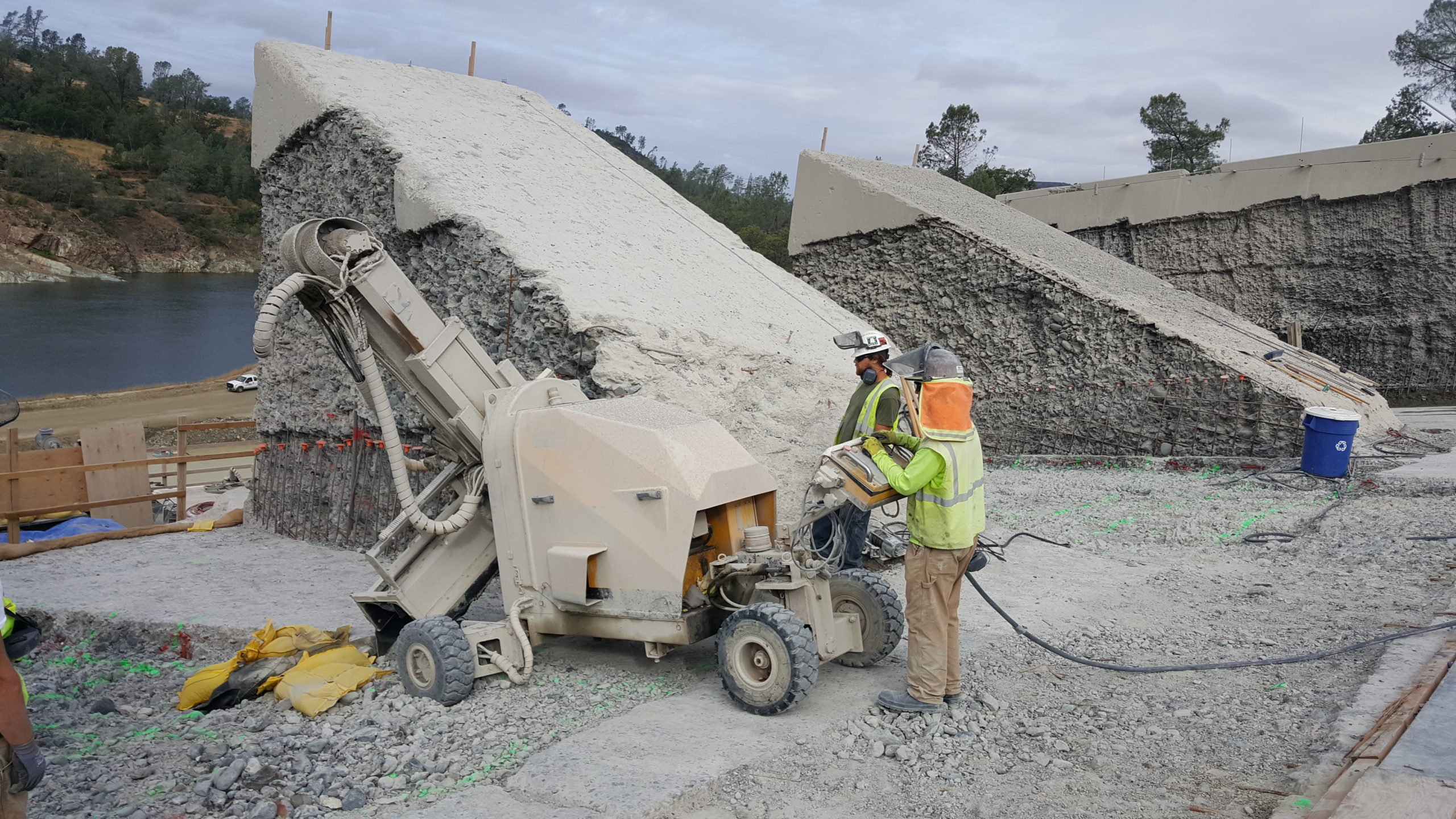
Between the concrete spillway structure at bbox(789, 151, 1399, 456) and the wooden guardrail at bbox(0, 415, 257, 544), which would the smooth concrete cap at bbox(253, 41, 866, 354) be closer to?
the concrete spillway structure at bbox(789, 151, 1399, 456)

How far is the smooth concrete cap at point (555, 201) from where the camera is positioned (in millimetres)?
8344

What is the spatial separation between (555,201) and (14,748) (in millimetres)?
7259

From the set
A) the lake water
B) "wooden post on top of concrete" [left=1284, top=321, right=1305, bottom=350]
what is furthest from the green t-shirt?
the lake water

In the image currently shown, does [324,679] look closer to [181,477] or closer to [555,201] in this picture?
[555,201]

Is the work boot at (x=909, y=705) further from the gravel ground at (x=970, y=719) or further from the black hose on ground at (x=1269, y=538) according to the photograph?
the black hose on ground at (x=1269, y=538)

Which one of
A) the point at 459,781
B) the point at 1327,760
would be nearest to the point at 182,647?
the point at 459,781

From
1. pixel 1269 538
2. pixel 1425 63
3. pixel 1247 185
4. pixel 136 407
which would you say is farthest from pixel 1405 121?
pixel 136 407

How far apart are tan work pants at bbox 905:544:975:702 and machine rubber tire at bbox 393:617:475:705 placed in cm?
222

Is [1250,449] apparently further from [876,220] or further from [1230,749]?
[1230,749]

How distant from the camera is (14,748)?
3002mm

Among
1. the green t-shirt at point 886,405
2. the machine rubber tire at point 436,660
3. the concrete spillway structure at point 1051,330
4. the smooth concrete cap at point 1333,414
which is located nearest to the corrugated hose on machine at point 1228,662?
the green t-shirt at point 886,405

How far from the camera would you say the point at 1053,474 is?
37.2ft

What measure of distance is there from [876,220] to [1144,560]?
745 centimetres

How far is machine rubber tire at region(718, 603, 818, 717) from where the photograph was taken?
14.5 ft
